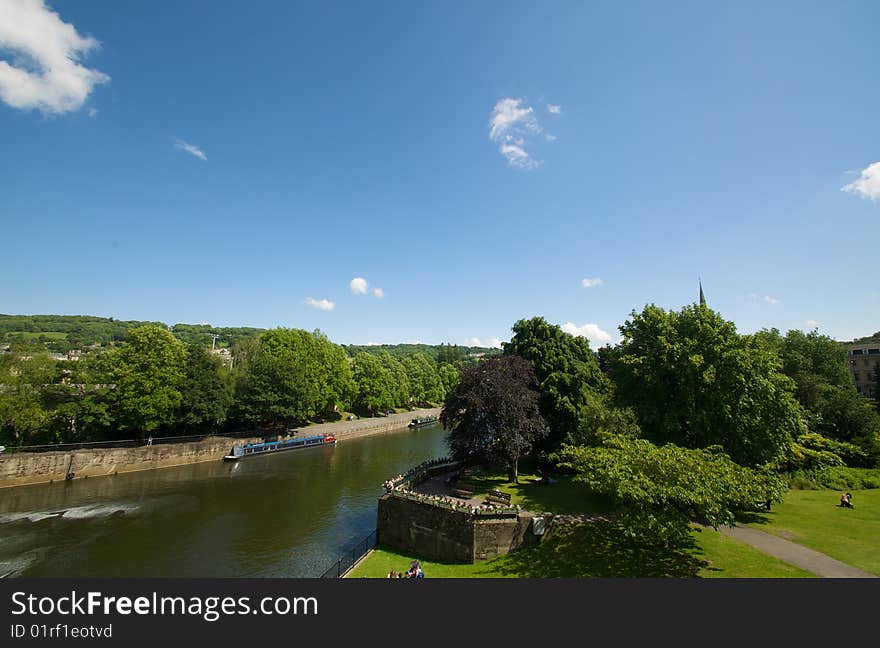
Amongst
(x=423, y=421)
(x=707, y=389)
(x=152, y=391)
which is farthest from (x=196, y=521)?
(x=423, y=421)

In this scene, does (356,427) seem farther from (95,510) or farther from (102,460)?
(95,510)

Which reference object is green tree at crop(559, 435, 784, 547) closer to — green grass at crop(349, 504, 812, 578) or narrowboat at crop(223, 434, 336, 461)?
green grass at crop(349, 504, 812, 578)

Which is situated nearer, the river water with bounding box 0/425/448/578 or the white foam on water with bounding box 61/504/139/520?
the river water with bounding box 0/425/448/578

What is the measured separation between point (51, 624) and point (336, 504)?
75.6 feet

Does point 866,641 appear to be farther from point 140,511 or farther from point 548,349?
point 140,511

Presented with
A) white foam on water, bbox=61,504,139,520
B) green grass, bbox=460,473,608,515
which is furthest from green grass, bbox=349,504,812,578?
white foam on water, bbox=61,504,139,520

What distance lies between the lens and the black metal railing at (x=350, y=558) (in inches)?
767

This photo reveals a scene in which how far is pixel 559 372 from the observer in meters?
31.4

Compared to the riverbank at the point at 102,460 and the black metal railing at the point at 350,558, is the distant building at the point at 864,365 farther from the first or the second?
the riverbank at the point at 102,460

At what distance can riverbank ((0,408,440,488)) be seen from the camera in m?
34.7

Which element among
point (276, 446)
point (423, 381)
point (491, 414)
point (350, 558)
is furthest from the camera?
point (423, 381)

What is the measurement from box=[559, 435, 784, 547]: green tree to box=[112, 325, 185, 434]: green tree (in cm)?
4405

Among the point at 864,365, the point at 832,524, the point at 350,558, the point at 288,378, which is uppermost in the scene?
the point at 864,365

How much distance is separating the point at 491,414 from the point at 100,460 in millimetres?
38649
